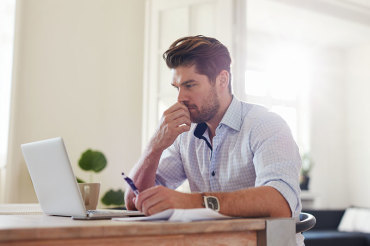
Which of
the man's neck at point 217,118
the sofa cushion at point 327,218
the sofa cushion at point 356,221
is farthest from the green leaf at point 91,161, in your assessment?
the sofa cushion at point 356,221

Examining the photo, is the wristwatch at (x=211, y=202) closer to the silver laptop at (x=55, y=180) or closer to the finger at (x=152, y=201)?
the finger at (x=152, y=201)

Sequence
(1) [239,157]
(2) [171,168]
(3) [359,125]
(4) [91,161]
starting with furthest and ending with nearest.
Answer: (3) [359,125]
(4) [91,161]
(2) [171,168]
(1) [239,157]

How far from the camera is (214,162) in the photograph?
1.65 m

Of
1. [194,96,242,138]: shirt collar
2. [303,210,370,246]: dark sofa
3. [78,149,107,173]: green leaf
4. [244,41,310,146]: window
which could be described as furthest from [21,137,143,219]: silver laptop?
[244,41,310,146]: window

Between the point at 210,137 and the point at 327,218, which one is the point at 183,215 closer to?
the point at 210,137

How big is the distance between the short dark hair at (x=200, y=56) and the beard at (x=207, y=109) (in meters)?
0.06

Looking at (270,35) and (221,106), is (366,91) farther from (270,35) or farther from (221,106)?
(221,106)

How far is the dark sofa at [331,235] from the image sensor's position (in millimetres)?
4953

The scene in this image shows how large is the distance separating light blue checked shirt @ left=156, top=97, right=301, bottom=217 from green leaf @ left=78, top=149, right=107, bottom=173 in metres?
1.93

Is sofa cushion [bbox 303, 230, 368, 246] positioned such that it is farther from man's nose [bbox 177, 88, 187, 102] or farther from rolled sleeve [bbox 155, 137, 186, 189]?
man's nose [bbox 177, 88, 187, 102]

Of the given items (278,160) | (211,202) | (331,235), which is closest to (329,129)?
(331,235)

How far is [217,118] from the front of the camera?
5.72 feet

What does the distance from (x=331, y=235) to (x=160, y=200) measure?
4.56 m

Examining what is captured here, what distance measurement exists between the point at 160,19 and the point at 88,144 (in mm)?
1195
